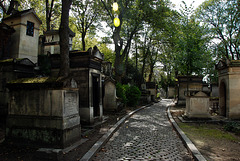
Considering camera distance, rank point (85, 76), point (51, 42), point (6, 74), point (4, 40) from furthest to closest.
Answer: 1. point (51, 42)
2. point (4, 40)
3. point (85, 76)
4. point (6, 74)

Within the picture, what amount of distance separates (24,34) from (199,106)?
1486 cm

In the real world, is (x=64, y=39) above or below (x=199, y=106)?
above

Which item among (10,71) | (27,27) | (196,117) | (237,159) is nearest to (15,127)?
(10,71)

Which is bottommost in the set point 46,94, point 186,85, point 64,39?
point 46,94

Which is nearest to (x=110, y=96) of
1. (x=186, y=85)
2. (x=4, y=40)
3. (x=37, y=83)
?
(x=37, y=83)

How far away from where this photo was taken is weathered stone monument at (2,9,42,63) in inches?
516

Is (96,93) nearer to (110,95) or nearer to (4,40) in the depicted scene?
(110,95)

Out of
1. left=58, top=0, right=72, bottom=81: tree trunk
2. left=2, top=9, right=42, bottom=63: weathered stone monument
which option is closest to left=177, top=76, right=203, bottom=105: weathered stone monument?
left=58, top=0, right=72, bottom=81: tree trunk

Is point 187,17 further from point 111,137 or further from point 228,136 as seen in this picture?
point 111,137

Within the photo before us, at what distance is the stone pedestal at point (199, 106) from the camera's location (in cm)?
920

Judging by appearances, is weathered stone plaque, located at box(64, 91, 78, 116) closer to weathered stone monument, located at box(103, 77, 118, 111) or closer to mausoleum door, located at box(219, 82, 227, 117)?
weathered stone monument, located at box(103, 77, 118, 111)

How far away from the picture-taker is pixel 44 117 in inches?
192

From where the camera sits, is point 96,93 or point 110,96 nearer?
point 96,93

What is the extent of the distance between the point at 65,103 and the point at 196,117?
7.71 meters
